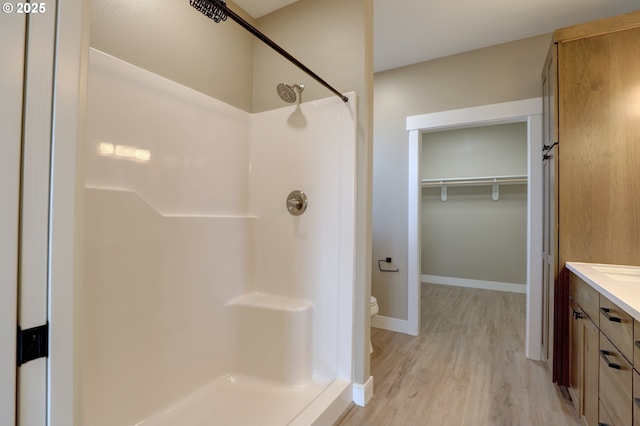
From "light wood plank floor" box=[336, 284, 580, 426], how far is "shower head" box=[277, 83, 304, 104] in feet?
6.55

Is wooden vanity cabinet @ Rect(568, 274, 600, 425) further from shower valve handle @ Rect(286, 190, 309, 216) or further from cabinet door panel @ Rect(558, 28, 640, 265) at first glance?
shower valve handle @ Rect(286, 190, 309, 216)

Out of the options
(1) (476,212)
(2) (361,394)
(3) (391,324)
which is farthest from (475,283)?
(2) (361,394)

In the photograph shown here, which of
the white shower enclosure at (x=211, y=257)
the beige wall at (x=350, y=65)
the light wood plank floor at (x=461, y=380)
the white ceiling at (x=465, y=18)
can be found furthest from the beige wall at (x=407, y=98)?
the white shower enclosure at (x=211, y=257)

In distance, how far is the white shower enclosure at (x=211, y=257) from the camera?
1373mm

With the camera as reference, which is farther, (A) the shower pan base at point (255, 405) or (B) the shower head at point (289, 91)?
(B) the shower head at point (289, 91)

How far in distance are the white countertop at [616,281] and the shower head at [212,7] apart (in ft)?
6.19

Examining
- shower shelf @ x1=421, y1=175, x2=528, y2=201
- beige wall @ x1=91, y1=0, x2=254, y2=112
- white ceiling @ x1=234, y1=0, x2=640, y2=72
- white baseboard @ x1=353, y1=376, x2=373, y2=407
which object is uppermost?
white ceiling @ x1=234, y1=0, x2=640, y2=72

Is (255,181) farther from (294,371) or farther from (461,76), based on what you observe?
(461,76)

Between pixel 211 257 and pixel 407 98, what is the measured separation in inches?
95.7

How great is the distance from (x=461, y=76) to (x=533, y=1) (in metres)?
0.71

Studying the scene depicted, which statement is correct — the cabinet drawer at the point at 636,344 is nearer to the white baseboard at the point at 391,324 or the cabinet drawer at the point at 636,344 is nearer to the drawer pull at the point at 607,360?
the drawer pull at the point at 607,360

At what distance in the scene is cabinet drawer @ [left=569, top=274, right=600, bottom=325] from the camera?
1.37 metres

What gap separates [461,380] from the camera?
79.9 inches

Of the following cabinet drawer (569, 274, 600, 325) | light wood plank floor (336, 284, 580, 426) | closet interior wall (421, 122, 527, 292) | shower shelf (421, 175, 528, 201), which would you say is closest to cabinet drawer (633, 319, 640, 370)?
cabinet drawer (569, 274, 600, 325)
